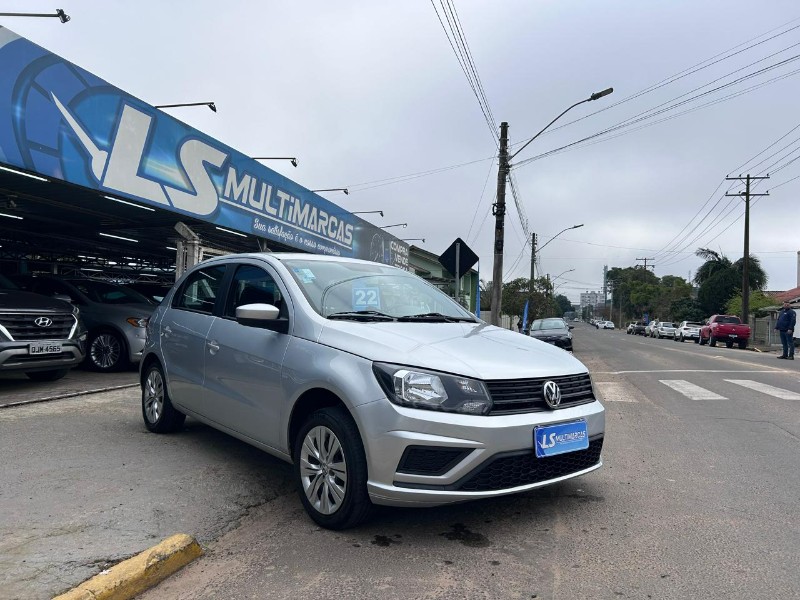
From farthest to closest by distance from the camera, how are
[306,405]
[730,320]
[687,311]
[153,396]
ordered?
[687,311]
[730,320]
[153,396]
[306,405]

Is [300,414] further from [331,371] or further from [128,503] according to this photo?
[128,503]

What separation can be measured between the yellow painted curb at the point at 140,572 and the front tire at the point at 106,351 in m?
7.19

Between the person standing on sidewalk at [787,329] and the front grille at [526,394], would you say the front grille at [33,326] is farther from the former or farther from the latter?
the person standing on sidewalk at [787,329]

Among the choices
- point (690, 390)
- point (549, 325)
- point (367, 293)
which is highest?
point (549, 325)

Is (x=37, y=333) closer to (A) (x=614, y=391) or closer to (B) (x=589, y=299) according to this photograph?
(A) (x=614, y=391)

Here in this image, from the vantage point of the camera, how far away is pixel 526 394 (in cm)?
337

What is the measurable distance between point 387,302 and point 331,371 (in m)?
1.08

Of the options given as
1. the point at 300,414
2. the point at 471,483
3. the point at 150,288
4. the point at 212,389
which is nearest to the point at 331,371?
the point at 300,414

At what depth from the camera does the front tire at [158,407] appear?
214 inches

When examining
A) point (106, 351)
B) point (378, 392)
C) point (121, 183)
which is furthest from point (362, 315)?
point (106, 351)

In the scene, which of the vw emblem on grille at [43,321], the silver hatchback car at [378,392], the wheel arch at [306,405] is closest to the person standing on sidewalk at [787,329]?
the silver hatchback car at [378,392]

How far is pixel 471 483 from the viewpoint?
316 centimetres

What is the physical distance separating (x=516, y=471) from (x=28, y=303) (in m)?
6.83

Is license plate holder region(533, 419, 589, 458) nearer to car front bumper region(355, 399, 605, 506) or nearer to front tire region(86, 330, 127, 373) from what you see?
car front bumper region(355, 399, 605, 506)
